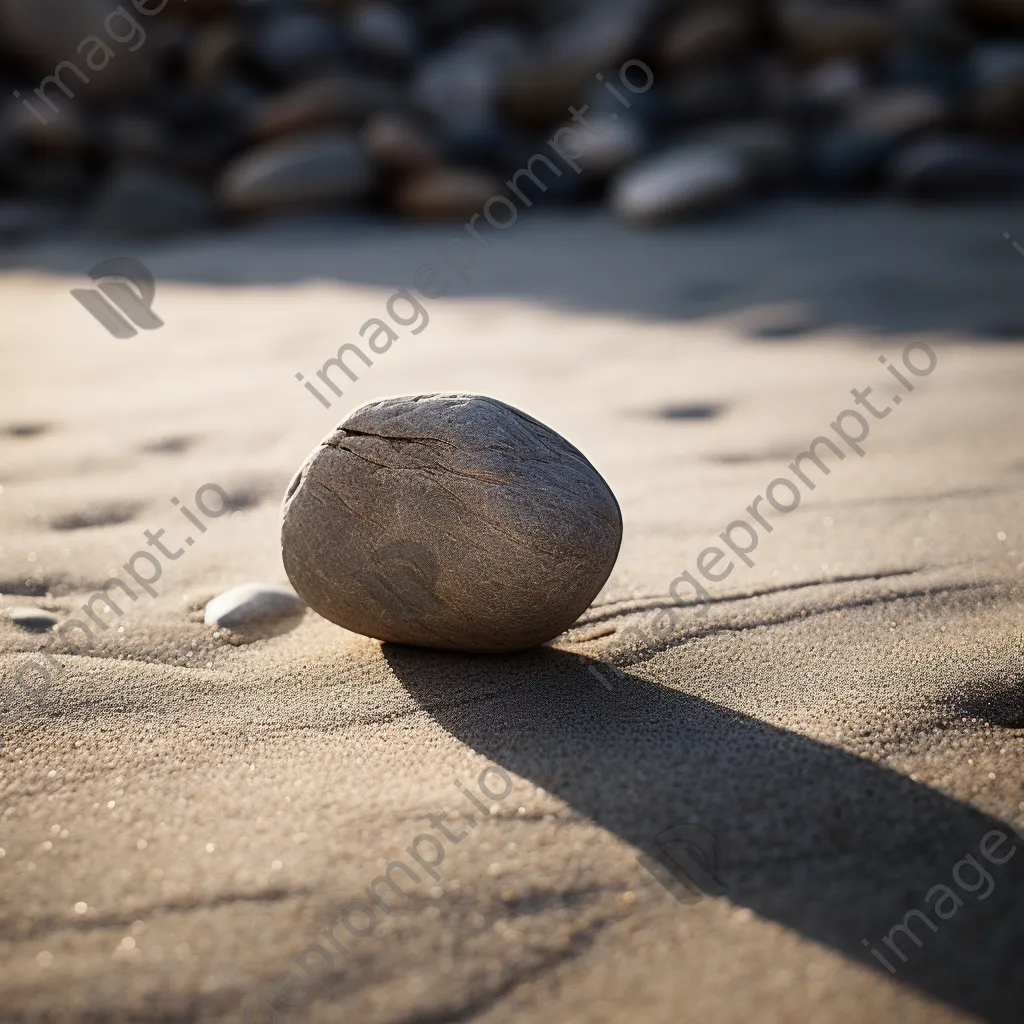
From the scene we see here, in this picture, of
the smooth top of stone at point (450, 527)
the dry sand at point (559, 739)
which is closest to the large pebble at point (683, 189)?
the dry sand at point (559, 739)

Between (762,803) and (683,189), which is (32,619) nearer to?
(762,803)

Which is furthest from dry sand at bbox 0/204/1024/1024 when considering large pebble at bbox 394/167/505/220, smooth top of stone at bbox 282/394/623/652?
large pebble at bbox 394/167/505/220

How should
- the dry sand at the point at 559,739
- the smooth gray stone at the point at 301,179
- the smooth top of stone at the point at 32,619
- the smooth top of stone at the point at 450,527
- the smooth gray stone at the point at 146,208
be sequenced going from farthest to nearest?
the smooth gray stone at the point at 301,179
the smooth gray stone at the point at 146,208
the smooth top of stone at the point at 32,619
the smooth top of stone at the point at 450,527
the dry sand at the point at 559,739

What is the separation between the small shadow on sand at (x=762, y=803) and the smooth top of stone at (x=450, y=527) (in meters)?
0.11

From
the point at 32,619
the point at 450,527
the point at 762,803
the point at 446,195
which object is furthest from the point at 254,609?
the point at 446,195

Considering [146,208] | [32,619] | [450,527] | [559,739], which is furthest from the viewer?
[146,208]

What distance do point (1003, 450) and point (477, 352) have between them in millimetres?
1725

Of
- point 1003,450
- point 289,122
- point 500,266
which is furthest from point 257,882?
point 289,122

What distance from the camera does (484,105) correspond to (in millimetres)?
7492

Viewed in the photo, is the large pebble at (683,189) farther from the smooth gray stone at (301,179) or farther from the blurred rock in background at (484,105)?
the smooth gray stone at (301,179)

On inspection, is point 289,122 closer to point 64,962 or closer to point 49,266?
point 49,266

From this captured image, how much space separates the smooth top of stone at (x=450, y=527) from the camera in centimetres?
169

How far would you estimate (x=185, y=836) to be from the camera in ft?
4.52

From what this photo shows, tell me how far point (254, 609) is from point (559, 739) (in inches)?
27.9
